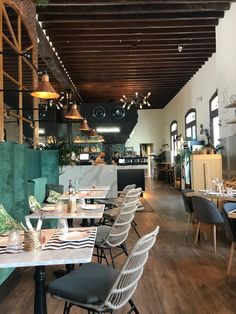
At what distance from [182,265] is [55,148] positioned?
4240mm

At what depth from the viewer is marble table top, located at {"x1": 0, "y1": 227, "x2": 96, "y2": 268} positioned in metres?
1.89

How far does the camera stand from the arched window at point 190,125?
11883 millimetres

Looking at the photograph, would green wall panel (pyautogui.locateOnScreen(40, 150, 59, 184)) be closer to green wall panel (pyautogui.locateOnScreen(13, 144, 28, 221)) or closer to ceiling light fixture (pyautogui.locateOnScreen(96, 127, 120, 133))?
green wall panel (pyautogui.locateOnScreen(13, 144, 28, 221))

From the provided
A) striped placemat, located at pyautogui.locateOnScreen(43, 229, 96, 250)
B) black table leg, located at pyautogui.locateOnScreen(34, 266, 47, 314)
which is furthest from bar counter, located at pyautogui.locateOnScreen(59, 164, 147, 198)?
black table leg, located at pyautogui.locateOnScreen(34, 266, 47, 314)

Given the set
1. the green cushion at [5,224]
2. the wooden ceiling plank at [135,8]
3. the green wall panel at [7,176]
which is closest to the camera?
the green cushion at [5,224]

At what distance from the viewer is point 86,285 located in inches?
84.7

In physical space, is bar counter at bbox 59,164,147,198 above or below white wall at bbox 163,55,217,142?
below

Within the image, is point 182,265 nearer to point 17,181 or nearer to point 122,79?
point 17,181

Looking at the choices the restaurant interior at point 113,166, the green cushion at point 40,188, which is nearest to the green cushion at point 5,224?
the restaurant interior at point 113,166

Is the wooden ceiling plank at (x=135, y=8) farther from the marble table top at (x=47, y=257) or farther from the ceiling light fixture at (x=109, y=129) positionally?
the ceiling light fixture at (x=109, y=129)

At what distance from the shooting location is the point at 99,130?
1291 centimetres

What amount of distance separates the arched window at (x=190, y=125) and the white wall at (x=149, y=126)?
5.23 metres

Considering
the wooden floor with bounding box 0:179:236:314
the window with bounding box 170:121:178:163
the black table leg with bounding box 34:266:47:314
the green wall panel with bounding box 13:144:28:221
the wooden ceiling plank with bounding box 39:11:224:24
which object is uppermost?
the wooden ceiling plank with bounding box 39:11:224:24

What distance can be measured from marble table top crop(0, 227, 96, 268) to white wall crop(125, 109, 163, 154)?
53.5 ft
